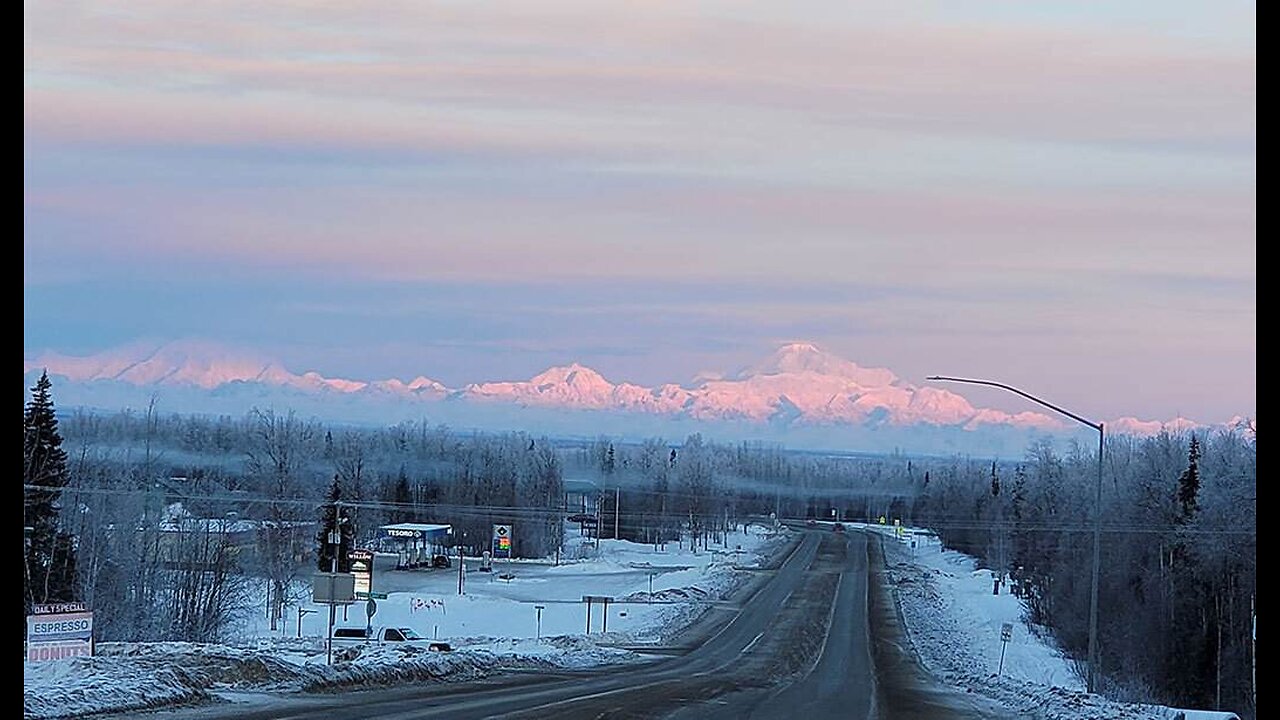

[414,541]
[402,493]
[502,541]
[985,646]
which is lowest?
[985,646]

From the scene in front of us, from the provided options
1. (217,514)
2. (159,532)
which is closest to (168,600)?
(159,532)

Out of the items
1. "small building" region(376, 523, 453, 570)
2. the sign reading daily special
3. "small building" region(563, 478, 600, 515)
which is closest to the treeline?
the sign reading daily special

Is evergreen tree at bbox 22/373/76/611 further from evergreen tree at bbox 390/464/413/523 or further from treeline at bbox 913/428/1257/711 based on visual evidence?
evergreen tree at bbox 390/464/413/523

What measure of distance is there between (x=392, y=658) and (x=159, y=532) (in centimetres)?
2993

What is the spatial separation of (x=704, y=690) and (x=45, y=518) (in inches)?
703

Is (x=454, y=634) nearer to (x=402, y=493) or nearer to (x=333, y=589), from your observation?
(x=333, y=589)

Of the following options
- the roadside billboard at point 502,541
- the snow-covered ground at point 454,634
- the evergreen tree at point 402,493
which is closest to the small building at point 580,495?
the snow-covered ground at point 454,634

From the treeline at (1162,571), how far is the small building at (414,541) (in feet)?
129

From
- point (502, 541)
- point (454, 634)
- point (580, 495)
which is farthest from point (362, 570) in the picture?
point (580, 495)

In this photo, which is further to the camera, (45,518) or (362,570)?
(362,570)

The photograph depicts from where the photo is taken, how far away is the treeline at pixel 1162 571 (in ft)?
128

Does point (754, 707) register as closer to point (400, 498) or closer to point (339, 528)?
point (339, 528)

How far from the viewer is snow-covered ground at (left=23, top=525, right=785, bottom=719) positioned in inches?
802

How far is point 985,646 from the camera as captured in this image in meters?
56.6
